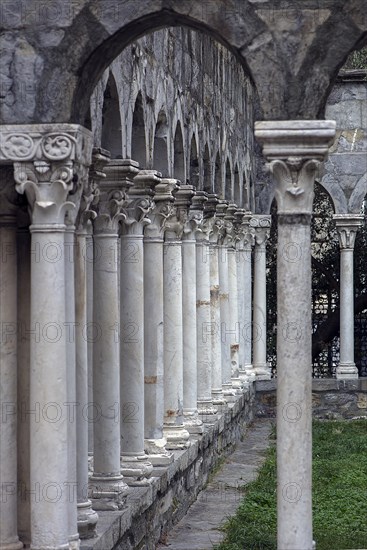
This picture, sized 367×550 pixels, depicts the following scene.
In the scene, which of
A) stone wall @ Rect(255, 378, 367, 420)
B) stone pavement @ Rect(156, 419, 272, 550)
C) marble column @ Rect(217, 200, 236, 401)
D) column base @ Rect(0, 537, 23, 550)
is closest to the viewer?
column base @ Rect(0, 537, 23, 550)

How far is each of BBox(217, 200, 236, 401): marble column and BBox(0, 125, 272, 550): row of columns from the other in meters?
2.20

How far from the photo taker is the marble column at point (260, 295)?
2517cm

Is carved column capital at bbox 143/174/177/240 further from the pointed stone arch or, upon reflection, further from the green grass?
the pointed stone arch

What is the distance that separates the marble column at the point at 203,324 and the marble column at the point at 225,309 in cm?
207

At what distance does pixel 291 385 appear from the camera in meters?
8.68

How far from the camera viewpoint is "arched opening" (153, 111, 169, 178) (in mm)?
14656

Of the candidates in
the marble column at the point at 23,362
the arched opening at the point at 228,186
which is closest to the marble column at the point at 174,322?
the marble column at the point at 23,362

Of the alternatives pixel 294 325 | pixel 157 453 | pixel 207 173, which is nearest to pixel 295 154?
pixel 294 325

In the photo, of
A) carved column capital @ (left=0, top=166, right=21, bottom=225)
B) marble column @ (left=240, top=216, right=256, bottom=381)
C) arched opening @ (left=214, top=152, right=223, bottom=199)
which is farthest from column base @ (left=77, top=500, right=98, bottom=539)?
marble column @ (left=240, top=216, right=256, bottom=381)

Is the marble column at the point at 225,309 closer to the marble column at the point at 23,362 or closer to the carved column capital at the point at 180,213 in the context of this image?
the carved column capital at the point at 180,213

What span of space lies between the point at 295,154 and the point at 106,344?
124 inches

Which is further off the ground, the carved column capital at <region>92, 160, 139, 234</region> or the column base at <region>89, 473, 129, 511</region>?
the carved column capital at <region>92, 160, 139, 234</region>

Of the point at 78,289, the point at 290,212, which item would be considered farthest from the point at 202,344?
Result: the point at 290,212

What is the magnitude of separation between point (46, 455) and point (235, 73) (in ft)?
50.0
